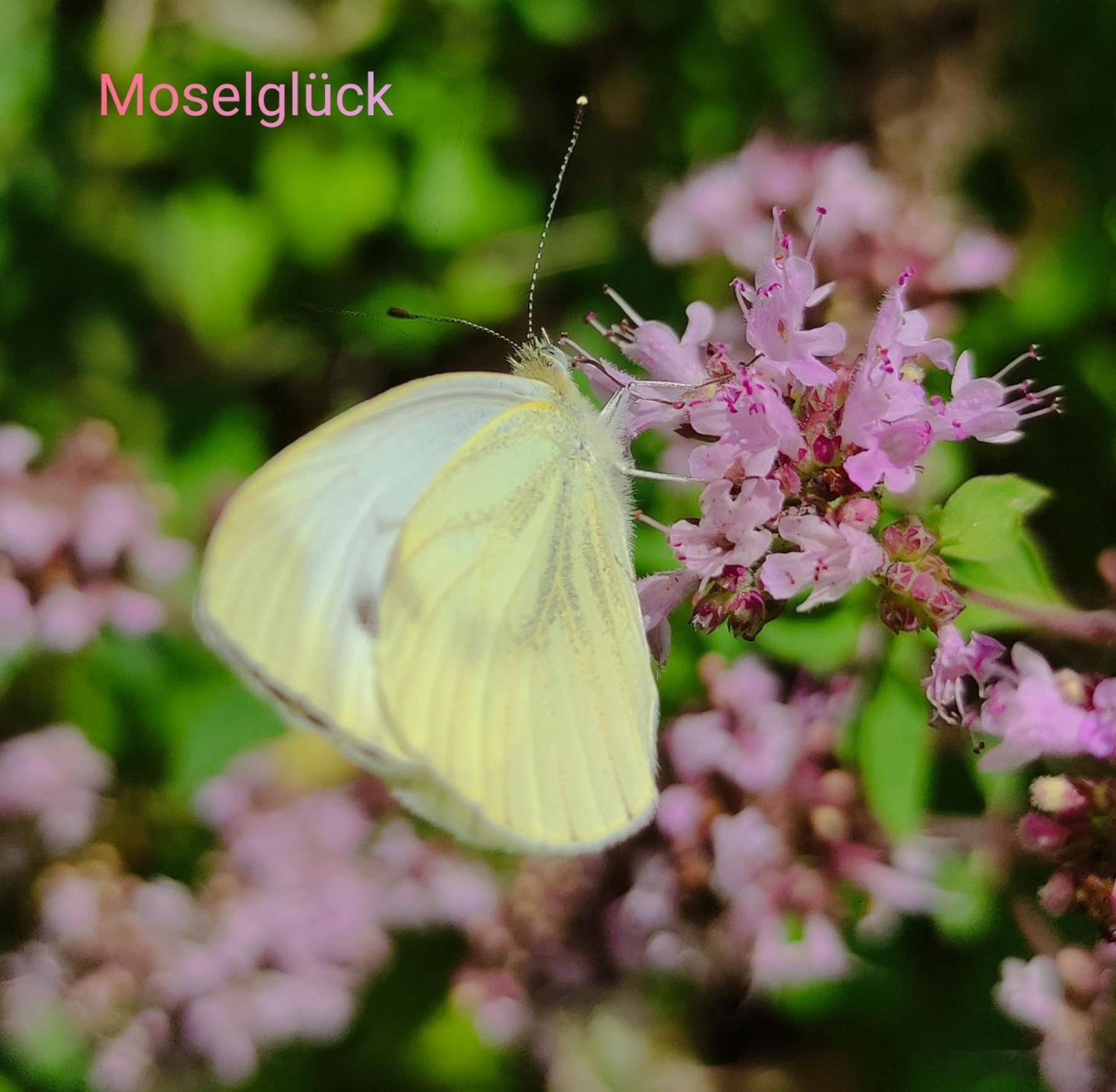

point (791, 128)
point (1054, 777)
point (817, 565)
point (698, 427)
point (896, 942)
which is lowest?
point (896, 942)

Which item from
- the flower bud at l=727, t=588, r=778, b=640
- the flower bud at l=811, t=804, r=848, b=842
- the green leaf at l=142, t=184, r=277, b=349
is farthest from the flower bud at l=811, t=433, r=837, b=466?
the green leaf at l=142, t=184, r=277, b=349

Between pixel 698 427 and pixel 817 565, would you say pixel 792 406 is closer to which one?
pixel 698 427

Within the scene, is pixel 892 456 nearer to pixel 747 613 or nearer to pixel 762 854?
pixel 747 613

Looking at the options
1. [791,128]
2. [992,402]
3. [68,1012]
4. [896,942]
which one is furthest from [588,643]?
[791,128]

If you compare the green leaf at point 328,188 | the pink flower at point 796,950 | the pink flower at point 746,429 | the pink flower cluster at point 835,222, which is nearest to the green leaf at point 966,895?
the pink flower at point 796,950

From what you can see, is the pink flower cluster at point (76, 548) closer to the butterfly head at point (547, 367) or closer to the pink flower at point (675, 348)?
the butterfly head at point (547, 367)

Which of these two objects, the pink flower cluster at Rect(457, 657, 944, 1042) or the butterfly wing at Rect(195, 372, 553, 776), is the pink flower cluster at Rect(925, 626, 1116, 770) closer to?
the pink flower cluster at Rect(457, 657, 944, 1042)
